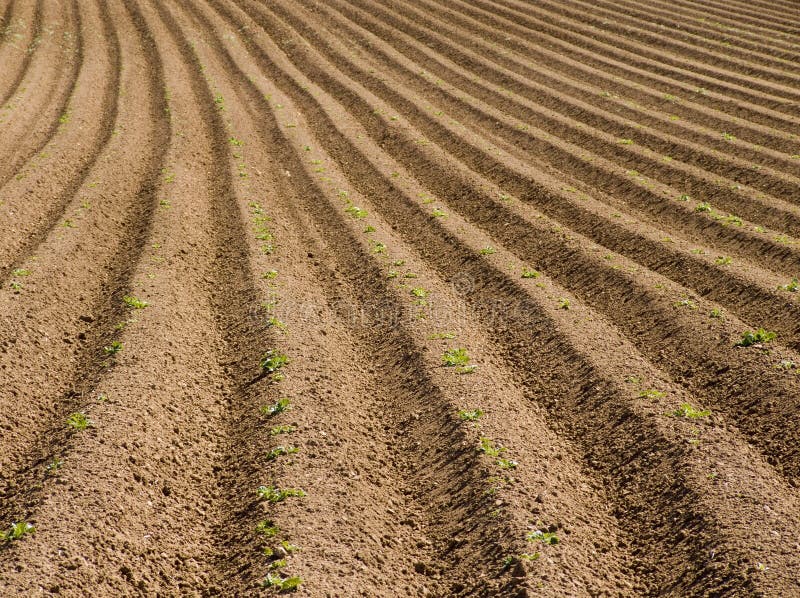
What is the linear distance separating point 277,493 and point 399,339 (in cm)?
310

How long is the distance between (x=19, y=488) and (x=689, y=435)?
6.25 meters

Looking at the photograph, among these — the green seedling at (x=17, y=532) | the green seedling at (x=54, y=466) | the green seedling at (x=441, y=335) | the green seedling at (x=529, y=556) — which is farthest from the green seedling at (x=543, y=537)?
the green seedling at (x=54, y=466)

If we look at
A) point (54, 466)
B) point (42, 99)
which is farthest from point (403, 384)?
point (42, 99)

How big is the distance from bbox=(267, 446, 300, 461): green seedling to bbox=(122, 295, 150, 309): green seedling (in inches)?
131

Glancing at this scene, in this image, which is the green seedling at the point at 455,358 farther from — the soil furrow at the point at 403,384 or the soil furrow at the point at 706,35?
the soil furrow at the point at 706,35

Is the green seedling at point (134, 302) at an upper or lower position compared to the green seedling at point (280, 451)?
upper

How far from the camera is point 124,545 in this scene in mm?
5805

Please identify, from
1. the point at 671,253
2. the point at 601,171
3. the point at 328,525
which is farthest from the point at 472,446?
the point at 601,171

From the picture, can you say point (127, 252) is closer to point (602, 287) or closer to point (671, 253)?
point (602, 287)

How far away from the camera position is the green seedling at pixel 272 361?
27.0 feet

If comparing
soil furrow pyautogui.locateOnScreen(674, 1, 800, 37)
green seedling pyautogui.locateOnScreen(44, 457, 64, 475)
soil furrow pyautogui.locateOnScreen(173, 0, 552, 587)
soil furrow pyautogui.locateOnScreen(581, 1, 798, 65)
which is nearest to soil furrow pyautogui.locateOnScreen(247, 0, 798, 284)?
soil furrow pyautogui.locateOnScreen(173, 0, 552, 587)

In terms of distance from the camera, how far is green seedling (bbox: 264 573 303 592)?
5441 millimetres

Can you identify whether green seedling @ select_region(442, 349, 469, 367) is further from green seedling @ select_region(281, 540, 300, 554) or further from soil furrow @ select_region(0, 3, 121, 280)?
soil furrow @ select_region(0, 3, 121, 280)

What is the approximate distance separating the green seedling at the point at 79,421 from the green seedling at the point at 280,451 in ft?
5.75
